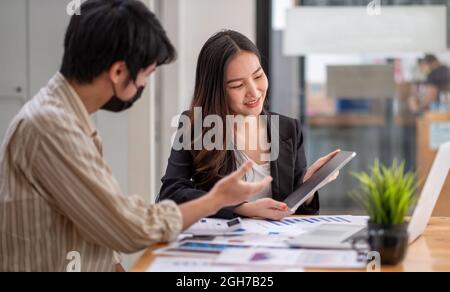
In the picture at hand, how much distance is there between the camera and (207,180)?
88.7 inches

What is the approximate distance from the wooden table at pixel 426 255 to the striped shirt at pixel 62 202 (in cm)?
6

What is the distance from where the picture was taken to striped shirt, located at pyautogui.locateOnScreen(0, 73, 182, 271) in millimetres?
1441

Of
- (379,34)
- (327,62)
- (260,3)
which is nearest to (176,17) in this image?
(260,3)

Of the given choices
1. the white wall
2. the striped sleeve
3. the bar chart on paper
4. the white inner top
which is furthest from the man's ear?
the white wall

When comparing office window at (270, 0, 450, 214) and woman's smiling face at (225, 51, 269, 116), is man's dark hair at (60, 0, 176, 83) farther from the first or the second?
office window at (270, 0, 450, 214)

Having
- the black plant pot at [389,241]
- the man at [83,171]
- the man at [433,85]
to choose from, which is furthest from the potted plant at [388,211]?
the man at [433,85]

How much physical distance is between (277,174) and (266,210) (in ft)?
1.14

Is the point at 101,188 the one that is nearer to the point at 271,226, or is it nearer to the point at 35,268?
the point at 35,268

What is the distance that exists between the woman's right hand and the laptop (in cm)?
13

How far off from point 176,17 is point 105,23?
2330 mm

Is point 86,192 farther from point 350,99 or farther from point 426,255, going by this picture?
point 350,99

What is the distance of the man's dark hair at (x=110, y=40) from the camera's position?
1.52 meters

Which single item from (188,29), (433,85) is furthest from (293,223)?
(433,85)

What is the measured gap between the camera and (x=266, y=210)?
1960 millimetres
